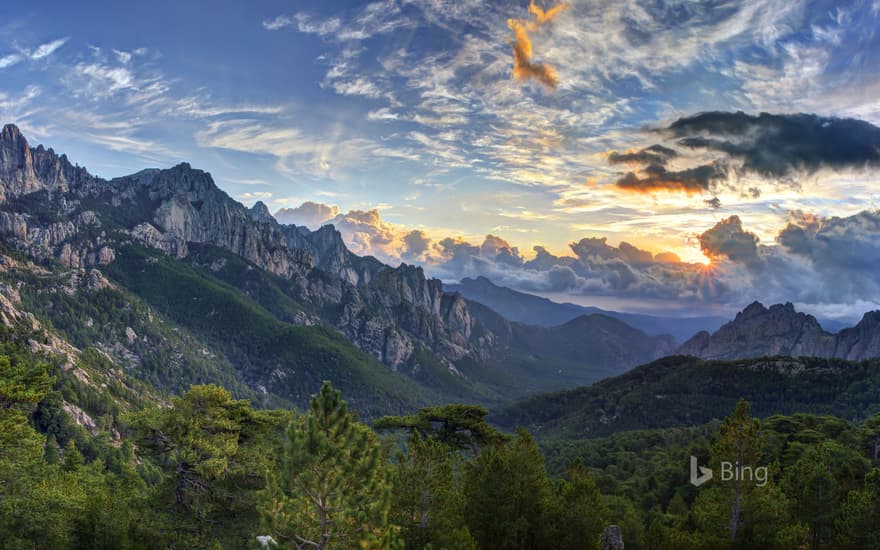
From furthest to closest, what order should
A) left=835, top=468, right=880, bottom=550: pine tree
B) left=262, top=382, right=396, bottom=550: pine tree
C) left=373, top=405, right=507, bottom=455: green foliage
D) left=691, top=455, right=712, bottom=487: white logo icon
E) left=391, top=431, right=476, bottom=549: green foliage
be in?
left=373, top=405, right=507, bottom=455: green foliage → left=691, top=455, right=712, bottom=487: white logo icon → left=391, top=431, right=476, bottom=549: green foliage → left=835, top=468, right=880, bottom=550: pine tree → left=262, top=382, right=396, bottom=550: pine tree

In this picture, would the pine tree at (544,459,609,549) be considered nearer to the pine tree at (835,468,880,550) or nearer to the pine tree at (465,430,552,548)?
the pine tree at (465,430,552,548)

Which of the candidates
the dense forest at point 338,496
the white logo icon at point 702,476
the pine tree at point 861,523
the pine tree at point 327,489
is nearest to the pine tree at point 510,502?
the dense forest at point 338,496

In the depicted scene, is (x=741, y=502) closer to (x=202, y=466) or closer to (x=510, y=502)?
(x=510, y=502)

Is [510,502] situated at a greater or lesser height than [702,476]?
greater

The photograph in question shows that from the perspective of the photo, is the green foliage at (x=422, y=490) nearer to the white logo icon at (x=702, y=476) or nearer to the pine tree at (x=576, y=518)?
the pine tree at (x=576, y=518)

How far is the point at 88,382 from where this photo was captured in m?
192

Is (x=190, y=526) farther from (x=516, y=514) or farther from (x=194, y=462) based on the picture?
(x=516, y=514)

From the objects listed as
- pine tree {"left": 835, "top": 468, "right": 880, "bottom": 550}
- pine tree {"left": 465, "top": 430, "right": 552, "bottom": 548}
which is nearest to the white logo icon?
pine tree {"left": 835, "top": 468, "right": 880, "bottom": 550}

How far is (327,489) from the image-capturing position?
21.4 m

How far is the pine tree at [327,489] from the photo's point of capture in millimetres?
21125

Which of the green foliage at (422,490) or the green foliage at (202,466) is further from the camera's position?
the green foliage at (422,490)

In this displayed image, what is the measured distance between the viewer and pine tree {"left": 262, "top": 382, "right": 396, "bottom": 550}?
21125 mm

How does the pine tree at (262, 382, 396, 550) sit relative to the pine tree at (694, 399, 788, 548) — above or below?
above

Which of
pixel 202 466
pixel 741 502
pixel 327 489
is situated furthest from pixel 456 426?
pixel 327 489
